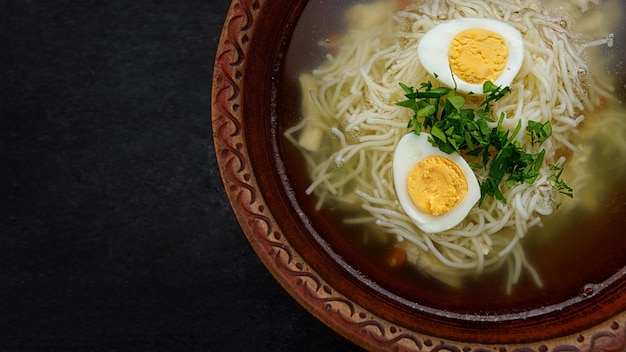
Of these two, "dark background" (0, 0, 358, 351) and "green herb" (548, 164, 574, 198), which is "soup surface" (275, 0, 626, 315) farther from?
"dark background" (0, 0, 358, 351)

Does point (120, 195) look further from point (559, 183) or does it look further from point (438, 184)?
point (559, 183)

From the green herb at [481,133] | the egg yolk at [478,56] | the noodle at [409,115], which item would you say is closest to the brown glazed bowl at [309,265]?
the noodle at [409,115]

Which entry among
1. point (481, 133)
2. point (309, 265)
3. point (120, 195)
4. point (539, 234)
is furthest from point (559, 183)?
point (120, 195)

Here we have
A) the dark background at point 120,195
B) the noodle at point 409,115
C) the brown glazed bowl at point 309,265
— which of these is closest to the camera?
the brown glazed bowl at point 309,265

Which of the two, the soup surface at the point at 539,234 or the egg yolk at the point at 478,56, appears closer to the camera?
the egg yolk at the point at 478,56

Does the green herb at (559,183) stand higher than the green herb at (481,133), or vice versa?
the green herb at (481,133)

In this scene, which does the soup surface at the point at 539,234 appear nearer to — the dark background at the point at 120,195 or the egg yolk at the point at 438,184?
the egg yolk at the point at 438,184

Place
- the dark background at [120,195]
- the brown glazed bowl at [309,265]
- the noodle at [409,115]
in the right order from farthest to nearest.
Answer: the dark background at [120,195]
the noodle at [409,115]
the brown glazed bowl at [309,265]
